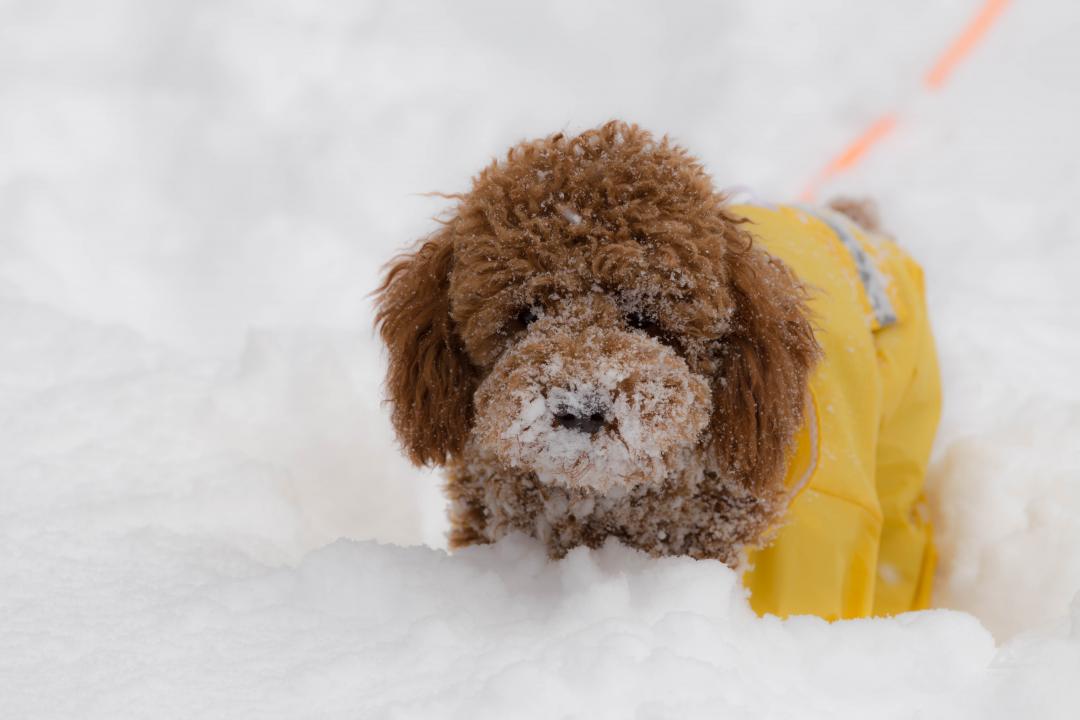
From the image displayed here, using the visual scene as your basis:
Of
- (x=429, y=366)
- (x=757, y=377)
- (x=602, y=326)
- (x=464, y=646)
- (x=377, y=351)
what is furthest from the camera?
(x=377, y=351)

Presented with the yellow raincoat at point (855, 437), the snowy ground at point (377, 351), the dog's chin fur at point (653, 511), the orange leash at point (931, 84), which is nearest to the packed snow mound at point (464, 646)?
the snowy ground at point (377, 351)

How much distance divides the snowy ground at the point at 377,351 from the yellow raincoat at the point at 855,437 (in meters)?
0.17

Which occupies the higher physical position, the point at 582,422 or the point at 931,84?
the point at 931,84

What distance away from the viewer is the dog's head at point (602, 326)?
5.35ft

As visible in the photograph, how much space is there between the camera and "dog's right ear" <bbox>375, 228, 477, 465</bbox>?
199cm

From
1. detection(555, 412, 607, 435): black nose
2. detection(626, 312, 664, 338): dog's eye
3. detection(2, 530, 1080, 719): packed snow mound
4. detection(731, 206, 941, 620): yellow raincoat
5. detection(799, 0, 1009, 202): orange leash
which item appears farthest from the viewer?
detection(799, 0, 1009, 202): orange leash

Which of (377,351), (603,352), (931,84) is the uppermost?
(931,84)

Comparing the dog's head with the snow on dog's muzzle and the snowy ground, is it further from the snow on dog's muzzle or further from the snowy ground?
the snowy ground

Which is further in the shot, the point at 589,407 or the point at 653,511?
the point at 653,511

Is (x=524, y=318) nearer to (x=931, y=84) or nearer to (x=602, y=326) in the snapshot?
(x=602, y=326)

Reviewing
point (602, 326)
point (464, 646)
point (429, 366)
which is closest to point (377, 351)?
point (429, 366)

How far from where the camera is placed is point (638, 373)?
Result: 1652mm

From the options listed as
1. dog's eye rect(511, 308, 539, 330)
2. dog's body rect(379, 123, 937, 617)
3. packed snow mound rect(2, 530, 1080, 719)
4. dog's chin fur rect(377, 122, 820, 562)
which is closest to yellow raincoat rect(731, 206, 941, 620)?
dog's body rect(379, 123, 937, 617)

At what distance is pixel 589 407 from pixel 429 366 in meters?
0.49
